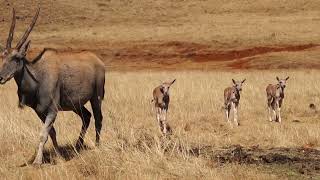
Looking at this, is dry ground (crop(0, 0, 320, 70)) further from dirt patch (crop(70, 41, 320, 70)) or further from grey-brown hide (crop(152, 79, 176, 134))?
grey-brown hide (crop(152, 79, 176, 134))

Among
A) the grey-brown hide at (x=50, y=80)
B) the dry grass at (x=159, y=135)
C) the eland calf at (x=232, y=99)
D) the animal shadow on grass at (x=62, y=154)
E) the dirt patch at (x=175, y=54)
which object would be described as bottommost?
the animal shadow on grass at (x=62, y=154)

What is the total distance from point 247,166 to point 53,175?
2.87 m

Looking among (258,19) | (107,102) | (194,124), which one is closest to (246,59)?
(258,19)

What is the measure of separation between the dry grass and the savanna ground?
0.03 metres

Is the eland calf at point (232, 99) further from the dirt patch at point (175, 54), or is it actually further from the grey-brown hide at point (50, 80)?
the dirt patch at point (175, 54)

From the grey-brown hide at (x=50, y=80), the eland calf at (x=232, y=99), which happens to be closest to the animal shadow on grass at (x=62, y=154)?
the grey-brown hide at (x=50, y=80)

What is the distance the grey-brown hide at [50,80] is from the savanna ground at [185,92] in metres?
0.76

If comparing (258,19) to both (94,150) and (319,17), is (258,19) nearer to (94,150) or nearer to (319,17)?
(319,17)

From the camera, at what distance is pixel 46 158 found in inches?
408

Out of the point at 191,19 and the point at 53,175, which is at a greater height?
the point at 191,19

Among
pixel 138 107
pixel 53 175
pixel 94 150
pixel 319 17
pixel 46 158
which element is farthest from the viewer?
pixel 319 17

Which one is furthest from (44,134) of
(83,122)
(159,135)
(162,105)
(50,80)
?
(162,105)

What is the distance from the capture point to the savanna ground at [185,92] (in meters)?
8.96

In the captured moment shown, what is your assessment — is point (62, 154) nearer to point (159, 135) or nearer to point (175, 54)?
point (159, 135)
